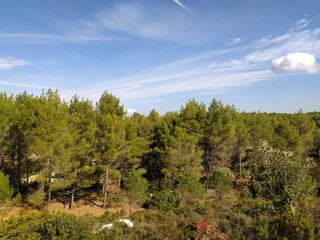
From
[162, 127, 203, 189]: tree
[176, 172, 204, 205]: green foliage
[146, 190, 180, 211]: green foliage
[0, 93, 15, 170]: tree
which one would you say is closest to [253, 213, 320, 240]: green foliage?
[176, 172, 204, 205]: green foliage

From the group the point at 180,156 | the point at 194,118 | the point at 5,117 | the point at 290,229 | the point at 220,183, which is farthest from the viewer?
the point at 194,118

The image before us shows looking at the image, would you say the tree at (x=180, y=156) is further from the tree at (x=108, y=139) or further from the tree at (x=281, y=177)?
the tree at (x=281, y=177)

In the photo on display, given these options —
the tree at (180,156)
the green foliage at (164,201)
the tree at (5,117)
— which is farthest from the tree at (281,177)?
the tree at (5,117)

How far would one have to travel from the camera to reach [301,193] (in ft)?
47.3

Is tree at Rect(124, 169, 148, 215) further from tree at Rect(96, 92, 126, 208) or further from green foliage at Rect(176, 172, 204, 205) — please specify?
green foliage at Rect(176, 172, 204, 205)

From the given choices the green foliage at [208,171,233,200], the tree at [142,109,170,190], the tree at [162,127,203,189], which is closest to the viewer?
the green foliage at [208,171,233,200]

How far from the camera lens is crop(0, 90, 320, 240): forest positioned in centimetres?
1115

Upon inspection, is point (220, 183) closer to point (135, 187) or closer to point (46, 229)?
point (135, 187)

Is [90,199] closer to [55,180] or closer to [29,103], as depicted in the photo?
[55,180]

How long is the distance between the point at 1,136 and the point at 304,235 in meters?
22.8

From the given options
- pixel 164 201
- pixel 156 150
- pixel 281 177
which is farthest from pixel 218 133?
pixel 281 177

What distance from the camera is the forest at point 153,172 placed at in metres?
11.1

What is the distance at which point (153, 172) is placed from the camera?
36.2 meters

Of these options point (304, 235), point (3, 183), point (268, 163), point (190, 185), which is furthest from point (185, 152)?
point (304, 235)
